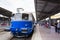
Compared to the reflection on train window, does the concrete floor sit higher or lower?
lower

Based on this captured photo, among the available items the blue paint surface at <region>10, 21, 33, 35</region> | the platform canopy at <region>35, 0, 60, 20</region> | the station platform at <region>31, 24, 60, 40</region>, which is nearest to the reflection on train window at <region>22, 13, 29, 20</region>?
the blue paint surface at <region>10, 21, 33, 35</region>

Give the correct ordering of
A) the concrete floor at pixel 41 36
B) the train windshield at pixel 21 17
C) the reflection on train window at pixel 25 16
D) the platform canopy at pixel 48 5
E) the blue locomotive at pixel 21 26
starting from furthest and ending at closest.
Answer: the platform canopy at pixel 48 5 < the reflection on train window at pixel 25 16 < the train windshield at pixel 21 17 < the blue locomotive at pixel 21 26 < the concrete floor at pixel 41 36

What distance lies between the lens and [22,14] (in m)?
19.5

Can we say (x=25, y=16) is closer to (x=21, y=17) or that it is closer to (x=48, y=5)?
(x=21, y=17)

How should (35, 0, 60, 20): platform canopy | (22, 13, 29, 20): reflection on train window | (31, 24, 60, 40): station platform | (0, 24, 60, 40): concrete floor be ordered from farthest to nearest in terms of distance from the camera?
(35, 0, 60, 20): platform canopy → (22, 13, 29, 20): reflection on train window → (0, 24, 60, 40): concrete floor → (31, 24, 60, 40): station platform

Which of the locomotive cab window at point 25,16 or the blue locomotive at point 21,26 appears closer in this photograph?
A: the blue locomotive at point 21,26

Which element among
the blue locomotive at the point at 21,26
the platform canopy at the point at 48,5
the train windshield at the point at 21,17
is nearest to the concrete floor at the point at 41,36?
the blue locomotive at the point at 21,26

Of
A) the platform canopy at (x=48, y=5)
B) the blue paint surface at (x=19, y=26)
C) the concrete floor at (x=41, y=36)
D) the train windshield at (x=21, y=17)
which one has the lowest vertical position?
the concrete floor at (x=41, y=36)

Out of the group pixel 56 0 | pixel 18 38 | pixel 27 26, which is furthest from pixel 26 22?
pixel 56 0

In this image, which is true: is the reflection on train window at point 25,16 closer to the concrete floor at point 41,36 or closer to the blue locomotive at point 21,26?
the blue locomotive at point 21,26

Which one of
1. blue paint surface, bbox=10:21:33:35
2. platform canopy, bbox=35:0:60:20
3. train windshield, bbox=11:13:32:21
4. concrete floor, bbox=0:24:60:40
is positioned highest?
platform canopy, bbox=35:0:60:20

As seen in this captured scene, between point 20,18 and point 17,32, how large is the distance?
1712mm

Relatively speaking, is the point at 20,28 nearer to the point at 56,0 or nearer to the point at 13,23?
the point at 13,23

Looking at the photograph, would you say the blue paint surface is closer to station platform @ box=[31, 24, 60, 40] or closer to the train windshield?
the train windshield
